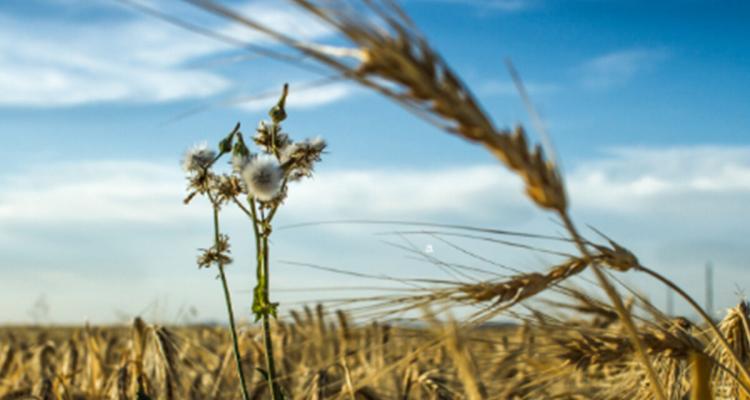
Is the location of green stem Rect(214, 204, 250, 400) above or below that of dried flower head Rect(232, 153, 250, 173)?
below

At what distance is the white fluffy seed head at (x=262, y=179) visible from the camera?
9.40 feet

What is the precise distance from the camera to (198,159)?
3.27m

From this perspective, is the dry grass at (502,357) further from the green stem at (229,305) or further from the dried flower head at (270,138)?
the dried flower head at (270,138)

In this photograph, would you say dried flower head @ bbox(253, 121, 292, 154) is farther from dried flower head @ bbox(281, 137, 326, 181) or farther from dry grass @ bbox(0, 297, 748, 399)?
dry grass @ bbox(0, 297, 748, 399)

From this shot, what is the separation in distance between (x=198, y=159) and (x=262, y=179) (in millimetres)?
480

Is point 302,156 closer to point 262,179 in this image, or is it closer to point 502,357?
point 262,179

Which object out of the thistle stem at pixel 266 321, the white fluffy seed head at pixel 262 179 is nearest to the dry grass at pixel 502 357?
the thistle stem at pixel 266 321

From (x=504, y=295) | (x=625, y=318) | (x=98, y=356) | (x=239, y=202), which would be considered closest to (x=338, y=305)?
(x=504, y=295)

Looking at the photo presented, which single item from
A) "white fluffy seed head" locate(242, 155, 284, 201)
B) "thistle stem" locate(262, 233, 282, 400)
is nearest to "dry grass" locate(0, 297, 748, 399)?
"thistle stem" locate(262, 233, 282, 400)

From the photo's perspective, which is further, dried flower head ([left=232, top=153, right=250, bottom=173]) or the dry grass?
dried flower head ([left=232, top=153, right=250, bottom=173])

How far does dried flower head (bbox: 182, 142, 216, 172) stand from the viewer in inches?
128

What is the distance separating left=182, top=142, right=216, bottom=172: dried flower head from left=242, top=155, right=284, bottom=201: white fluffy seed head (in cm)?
38

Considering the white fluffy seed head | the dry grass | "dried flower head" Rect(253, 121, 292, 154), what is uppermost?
"dried flower head" Rect(253, 121, 292, 154)

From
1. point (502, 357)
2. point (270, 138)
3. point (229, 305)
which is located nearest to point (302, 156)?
point (270, 138)
